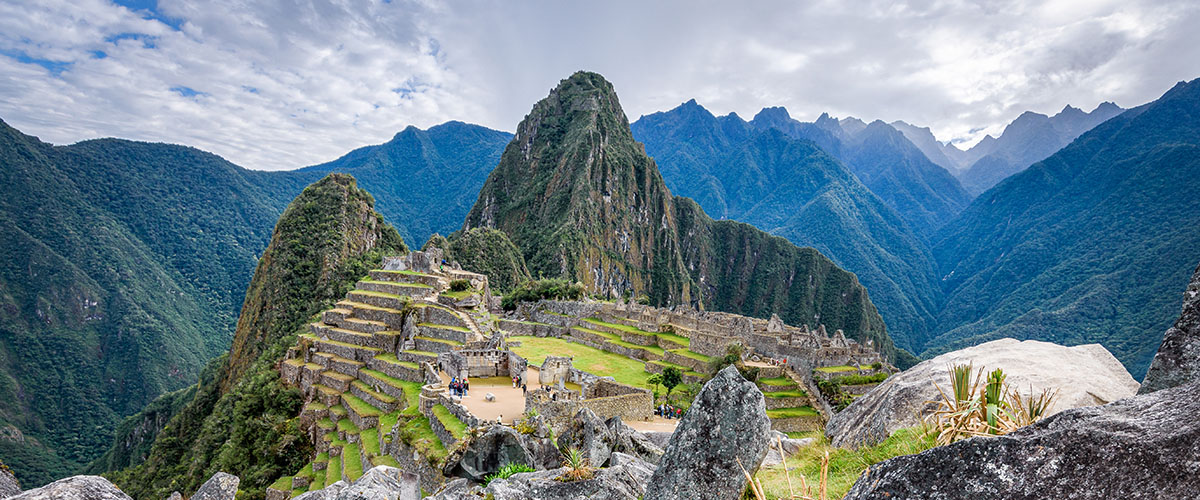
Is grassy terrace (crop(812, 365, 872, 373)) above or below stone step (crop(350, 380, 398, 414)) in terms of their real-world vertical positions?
above

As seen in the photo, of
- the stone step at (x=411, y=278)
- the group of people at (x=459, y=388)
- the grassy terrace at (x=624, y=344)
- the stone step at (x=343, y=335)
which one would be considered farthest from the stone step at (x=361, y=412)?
the grassy terrace at (x=624, y=344)

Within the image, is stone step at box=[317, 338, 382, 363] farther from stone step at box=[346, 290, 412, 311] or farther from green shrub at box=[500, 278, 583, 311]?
green shrub at box=[500, 278, 583, 311]

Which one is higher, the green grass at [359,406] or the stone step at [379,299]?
the stone step at [379,299]

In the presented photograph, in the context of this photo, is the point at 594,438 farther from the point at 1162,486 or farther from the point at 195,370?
the point at 195,370

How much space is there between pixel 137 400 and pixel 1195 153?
29688 cm

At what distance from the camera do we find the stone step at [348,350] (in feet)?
88.4

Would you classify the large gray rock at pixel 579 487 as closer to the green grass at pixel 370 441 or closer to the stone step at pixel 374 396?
the green grass at pixel 370 441

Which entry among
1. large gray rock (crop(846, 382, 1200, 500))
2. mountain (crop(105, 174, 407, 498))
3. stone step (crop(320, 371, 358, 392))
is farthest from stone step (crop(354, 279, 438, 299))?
large gray rock (crop(846, 382, 1200, 500))

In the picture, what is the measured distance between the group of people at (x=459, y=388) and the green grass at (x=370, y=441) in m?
3.19

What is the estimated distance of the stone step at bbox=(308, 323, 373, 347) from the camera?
91.1ft

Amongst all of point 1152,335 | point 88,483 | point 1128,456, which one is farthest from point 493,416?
point 1152,335

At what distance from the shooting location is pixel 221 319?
464ft

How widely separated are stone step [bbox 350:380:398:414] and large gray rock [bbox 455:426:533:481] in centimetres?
1257

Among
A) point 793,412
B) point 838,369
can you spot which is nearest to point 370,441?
point 793,412
